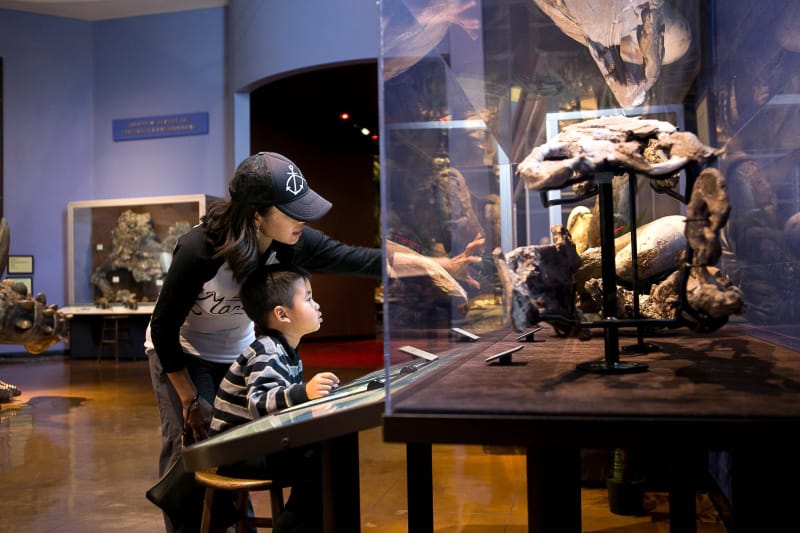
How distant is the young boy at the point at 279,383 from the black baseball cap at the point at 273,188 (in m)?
0.18

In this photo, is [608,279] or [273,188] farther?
[273,188]

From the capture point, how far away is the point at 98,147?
10.8 metres

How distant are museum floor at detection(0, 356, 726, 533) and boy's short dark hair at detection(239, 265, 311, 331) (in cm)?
140

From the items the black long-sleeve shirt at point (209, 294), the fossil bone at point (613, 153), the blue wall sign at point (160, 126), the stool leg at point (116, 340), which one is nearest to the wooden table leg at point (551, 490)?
the fossil bone at point (613, 153)

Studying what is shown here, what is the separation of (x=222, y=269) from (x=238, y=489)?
2.21 feet

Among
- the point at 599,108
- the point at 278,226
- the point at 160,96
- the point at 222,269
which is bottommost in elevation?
the point at 222,269

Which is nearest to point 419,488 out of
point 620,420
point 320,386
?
point 320,386

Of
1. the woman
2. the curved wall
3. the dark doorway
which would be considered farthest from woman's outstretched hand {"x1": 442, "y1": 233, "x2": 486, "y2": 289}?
the dark doorway

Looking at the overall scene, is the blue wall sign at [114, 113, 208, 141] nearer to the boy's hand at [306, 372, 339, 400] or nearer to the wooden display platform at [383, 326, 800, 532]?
the boy's hand at [306, 372, 339, 400]

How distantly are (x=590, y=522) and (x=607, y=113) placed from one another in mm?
1637

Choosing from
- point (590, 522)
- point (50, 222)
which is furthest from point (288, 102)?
point (590, 522)

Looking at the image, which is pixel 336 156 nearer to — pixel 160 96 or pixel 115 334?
pixel 160 96

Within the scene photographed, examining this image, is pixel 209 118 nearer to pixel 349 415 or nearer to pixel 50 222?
pixel 50 222

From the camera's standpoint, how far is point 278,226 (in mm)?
2035
